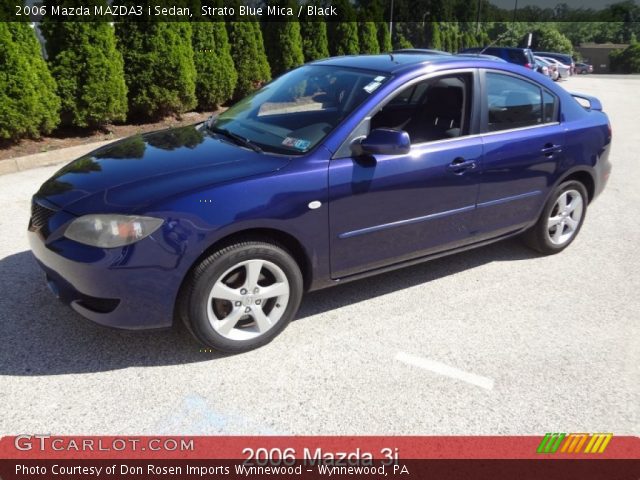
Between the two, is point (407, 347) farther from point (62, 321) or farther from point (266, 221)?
point (62, 321)

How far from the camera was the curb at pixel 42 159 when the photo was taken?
6.86 metres

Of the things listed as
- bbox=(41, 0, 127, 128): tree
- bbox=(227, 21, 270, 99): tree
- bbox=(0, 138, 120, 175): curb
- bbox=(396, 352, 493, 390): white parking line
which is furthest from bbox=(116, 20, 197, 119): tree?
bbox=(396, 352, 493, 390): white parking line

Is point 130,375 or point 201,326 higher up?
point 201,326

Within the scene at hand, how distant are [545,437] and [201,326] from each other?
1.80 m

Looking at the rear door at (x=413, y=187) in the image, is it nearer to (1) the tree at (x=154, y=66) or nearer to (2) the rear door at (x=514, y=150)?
(2) the rear door at (x=514, y=150)

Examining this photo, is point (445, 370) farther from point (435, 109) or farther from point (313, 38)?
point (313, 38)

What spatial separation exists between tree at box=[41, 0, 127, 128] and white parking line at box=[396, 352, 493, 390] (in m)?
7.18

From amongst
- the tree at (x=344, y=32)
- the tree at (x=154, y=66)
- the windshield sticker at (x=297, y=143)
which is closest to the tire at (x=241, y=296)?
the windshield sticker at (x=297, y=143)

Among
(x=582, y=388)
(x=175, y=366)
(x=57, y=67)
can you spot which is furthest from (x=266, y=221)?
(x=57, y=67)

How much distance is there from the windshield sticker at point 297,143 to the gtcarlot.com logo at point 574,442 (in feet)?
6.55

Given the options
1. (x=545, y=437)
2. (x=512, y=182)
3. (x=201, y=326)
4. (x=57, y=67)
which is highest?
(x=57, y=67)

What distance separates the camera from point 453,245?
3.84 metres

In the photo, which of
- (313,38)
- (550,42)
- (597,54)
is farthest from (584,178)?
(597,54)

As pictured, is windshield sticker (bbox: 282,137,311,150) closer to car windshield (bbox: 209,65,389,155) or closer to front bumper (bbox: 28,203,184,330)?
car windshield (bbox: 209,65,389,155)
